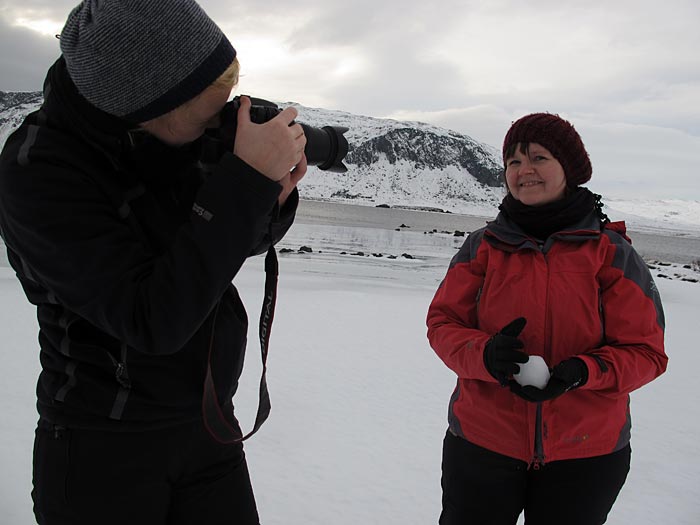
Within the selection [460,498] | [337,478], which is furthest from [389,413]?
[460,498]

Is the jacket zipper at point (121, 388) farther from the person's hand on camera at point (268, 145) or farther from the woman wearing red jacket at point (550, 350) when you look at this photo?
the woman wearing red jacket at point (550, 350)

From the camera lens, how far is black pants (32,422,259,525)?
101 centimetres

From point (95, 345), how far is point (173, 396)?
0.64ft

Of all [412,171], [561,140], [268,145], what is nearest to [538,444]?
[561,140]

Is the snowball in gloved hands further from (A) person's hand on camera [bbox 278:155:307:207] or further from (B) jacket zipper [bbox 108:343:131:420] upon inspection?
(B) jacket zipper [bbox 108:343:131:420]

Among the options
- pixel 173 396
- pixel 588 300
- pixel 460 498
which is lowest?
pixel 460 498

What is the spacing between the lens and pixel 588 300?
5.12 ft

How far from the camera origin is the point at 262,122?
3.21ft

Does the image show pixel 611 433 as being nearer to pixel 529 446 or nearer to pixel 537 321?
pixel 529 446

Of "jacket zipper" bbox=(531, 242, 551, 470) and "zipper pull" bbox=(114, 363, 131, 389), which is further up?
"zipper pull" bbox=(114, 363, 131, 389)

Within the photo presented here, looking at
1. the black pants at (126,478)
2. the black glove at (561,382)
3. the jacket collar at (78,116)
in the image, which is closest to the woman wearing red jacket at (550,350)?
the black glove at (561,382)

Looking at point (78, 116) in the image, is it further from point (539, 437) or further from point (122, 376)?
point (539, 437)

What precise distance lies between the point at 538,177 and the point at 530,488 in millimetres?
1022

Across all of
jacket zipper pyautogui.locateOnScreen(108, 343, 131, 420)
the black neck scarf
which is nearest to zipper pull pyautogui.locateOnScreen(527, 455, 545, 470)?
the black neck scarf
